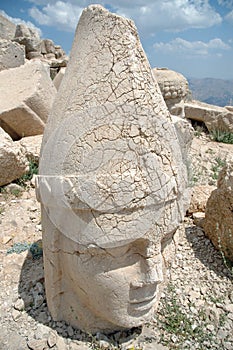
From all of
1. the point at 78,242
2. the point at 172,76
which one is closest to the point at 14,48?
the point at 172,76

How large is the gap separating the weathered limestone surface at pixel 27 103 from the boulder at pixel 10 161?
24.5 inches

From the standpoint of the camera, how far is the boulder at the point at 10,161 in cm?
395

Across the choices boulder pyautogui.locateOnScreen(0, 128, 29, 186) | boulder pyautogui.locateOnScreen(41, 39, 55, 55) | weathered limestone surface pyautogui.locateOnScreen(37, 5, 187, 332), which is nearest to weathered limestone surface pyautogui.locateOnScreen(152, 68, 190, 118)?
boulder pyautogui.locateOnScreen(0, 128, 29, 186)

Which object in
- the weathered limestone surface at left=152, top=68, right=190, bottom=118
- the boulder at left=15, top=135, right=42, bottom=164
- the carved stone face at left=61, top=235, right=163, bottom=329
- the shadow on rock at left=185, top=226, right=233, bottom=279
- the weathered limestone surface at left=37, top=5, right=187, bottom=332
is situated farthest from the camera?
the weathered limestone surface at left=152, top=68, right=190, bottom=118

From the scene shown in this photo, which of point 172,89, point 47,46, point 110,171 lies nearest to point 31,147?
point 172,89

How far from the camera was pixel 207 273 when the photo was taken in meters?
2.81

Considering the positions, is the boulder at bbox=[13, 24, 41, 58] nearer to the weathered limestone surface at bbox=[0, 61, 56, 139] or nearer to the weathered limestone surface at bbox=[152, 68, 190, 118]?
the weathered limestone surface at bbox=[0, 61, 56, 139]

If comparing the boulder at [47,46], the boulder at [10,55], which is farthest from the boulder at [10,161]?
the boulder at [47,46]

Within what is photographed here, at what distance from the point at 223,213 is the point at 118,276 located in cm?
149

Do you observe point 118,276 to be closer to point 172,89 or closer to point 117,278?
point 117,278

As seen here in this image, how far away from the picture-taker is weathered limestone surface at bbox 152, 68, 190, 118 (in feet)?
18.6

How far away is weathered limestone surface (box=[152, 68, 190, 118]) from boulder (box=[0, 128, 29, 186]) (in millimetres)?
2778

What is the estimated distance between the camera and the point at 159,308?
2414 millimetres

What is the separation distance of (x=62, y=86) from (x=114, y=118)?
46cm
